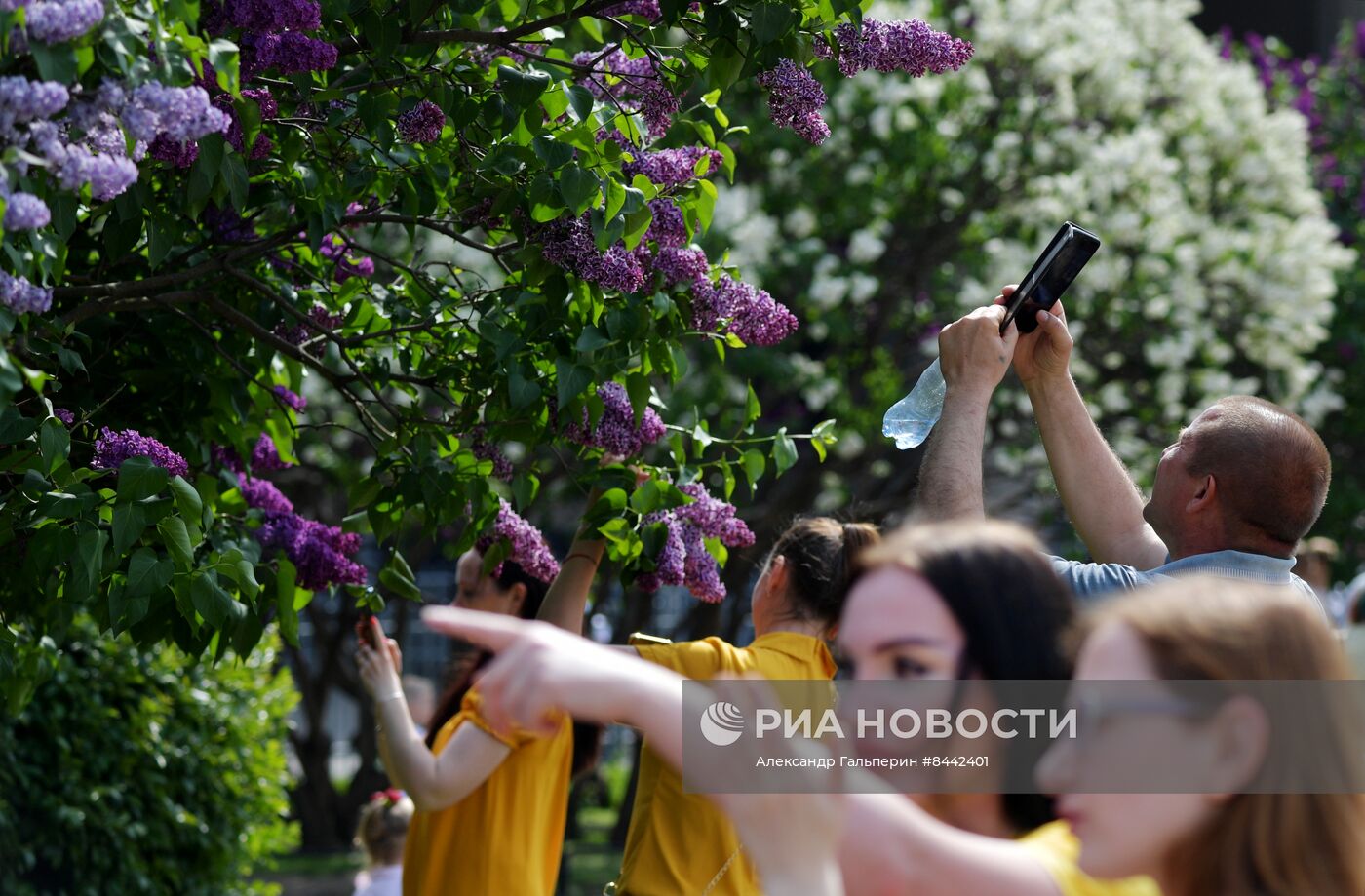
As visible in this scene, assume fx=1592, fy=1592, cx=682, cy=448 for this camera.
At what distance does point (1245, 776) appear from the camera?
5.07 feet

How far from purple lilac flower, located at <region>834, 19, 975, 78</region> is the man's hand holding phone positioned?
0.51 m

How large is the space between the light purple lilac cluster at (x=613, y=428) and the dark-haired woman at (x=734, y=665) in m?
0.44

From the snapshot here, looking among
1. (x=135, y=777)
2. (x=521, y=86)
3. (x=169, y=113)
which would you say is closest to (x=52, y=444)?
(x=169, y=113)

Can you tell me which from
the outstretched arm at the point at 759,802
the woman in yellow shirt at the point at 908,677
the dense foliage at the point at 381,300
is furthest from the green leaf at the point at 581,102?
the outstretched arm at the point at 759,802

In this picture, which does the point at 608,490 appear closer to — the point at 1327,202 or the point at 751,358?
the point at 751,358

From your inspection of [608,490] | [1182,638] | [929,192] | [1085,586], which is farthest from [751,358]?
[1182,638]

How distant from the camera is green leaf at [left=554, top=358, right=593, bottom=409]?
3.28 metres

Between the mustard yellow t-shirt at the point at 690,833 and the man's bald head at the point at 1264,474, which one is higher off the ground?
the man's bald head at the point at 1264,474

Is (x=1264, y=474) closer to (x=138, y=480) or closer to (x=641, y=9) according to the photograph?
(x=641, y=9)

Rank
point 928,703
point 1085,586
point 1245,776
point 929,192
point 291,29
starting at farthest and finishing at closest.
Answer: point 929,192 → point 291,29 → point 1085,586 → point 928,703 → point 1245,776

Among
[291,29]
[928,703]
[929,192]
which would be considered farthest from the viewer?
[929,192]

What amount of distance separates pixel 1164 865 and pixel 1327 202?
1352 cm

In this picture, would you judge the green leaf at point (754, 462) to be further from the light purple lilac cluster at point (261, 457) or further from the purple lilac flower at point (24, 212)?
the purple lilac flower at point (24, 212)

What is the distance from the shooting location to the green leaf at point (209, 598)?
114 inches
